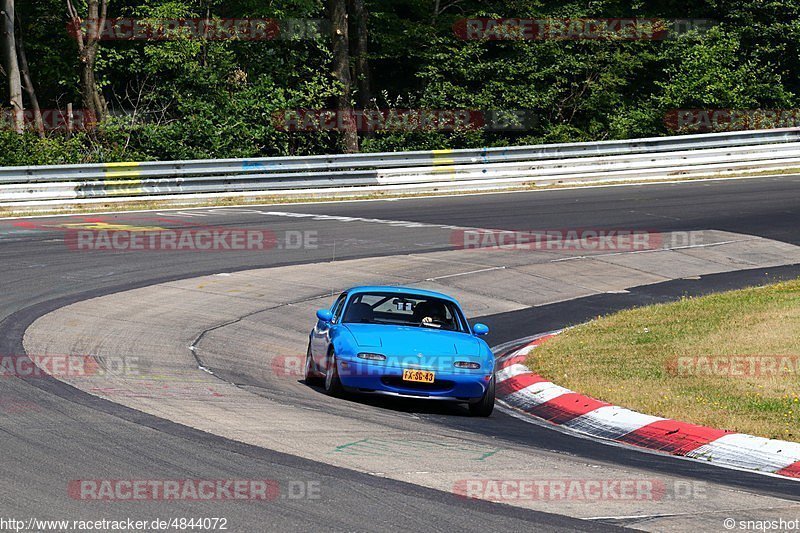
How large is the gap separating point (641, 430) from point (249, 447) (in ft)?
12.8

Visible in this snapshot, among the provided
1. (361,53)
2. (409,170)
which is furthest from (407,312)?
(361,53)

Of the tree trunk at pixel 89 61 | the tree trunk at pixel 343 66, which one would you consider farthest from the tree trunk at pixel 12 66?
the tree trunk at pixel 343 66

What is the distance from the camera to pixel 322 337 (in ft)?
40.5

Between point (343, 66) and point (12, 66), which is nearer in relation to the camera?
point (12, 66)

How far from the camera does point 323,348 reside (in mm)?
12102

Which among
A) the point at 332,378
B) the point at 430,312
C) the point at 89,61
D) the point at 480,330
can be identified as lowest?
the point at 332,378

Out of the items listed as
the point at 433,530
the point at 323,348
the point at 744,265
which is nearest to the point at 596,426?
the point at 323,348

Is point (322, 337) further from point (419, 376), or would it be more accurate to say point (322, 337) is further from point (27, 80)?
point (27, 80)

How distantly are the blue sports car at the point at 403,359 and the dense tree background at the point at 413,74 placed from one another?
66.7ft

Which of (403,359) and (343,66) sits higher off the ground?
(343,66)

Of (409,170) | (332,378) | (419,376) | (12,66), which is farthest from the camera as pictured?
(12,66)

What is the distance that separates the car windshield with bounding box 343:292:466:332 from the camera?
12562 mm

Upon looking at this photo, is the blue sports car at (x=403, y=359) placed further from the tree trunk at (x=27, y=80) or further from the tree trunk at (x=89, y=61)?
the tree trunk at (x=27, y=80)

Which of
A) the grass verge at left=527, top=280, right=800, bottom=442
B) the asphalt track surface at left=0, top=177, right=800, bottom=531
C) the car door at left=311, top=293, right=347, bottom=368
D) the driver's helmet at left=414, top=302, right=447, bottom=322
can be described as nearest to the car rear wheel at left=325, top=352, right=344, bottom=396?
the car door at left=311, top=293, right=347, bottom=368
